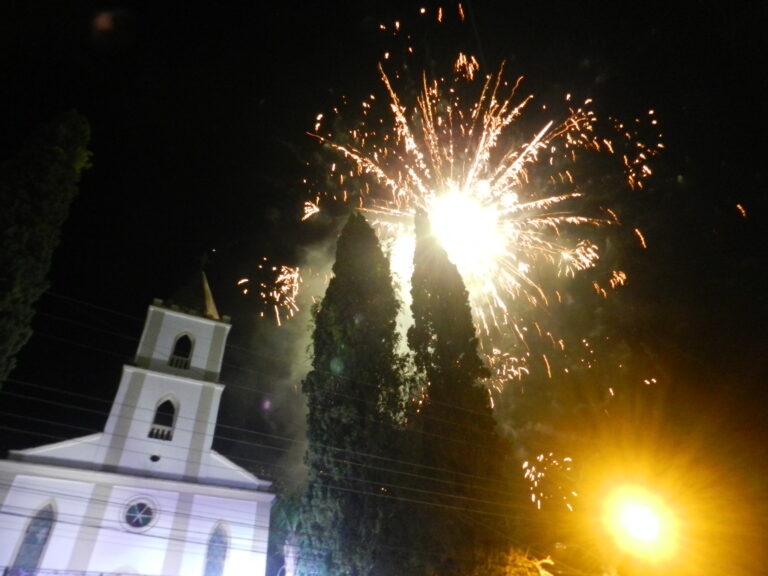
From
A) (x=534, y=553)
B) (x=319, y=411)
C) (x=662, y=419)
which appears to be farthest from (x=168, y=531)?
(x=662, y=419)

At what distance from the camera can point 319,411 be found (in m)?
16.9

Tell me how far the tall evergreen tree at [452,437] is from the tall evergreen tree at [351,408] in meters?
1.35

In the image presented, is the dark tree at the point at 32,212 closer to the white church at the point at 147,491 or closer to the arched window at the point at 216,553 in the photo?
the white church at the point at 147,491

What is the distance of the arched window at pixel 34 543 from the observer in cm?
1598

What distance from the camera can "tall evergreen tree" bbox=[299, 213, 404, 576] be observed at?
15.0 m

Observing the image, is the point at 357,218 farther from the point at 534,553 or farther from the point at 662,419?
the point at 662,419

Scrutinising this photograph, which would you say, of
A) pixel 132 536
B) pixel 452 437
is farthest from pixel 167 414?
pixel 452 437

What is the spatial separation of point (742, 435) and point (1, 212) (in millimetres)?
26901

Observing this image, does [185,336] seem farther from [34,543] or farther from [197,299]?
[34,543]

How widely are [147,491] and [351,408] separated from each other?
895 centimetres

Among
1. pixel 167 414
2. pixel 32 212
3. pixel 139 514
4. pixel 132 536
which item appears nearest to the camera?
pixel 32 212

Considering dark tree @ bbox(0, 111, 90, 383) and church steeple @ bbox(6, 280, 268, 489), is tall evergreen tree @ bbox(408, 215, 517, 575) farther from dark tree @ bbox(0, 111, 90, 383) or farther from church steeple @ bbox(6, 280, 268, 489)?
dark tree @ bbox(0, 111, 90, 383)

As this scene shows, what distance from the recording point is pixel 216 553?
59.9ft

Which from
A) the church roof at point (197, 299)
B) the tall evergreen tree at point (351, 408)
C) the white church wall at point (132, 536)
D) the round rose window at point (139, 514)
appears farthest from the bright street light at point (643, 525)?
the church roof at point (197, 299)
